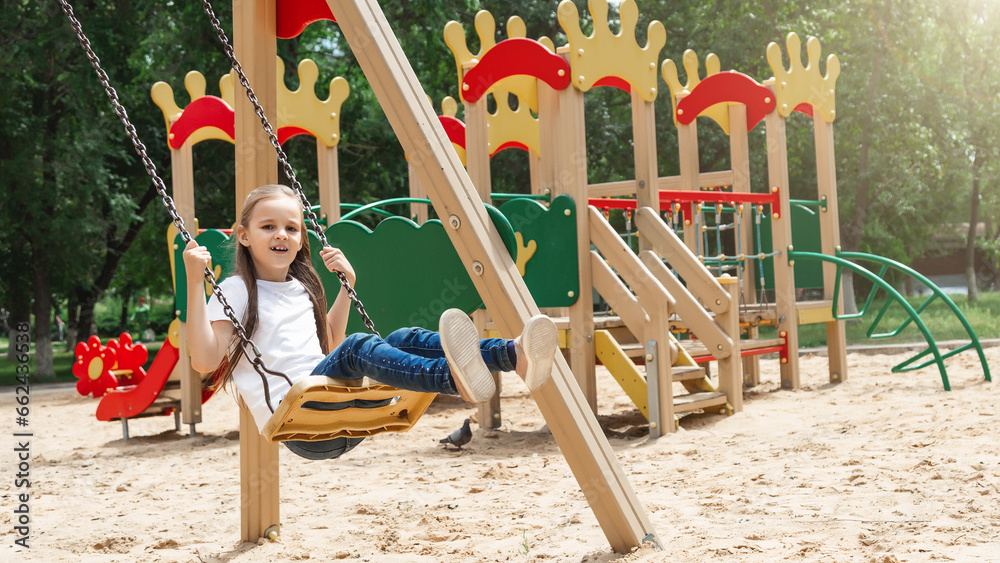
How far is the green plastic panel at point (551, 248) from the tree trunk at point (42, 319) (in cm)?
1233

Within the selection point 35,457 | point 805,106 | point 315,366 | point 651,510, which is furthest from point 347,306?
point 805,106

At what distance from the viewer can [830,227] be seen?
902cm

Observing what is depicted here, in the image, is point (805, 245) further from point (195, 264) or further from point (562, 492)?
point (195, 264)

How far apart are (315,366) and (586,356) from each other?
3.46m

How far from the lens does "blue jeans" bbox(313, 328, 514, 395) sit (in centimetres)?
262

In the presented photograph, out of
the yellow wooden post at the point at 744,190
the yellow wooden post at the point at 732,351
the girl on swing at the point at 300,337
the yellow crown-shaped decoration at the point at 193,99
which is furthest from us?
the yellow wooden post at the point at 744,190

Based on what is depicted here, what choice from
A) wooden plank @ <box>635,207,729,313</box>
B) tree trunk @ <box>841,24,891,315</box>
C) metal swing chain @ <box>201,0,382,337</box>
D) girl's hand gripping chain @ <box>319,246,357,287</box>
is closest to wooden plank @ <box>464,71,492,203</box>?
wooden plank @ <box>635,207,729,313</box>

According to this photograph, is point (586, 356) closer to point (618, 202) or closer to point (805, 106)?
point (618, 202)

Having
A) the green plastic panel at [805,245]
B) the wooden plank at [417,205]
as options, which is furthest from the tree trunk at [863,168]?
the wooden plank at [417,205]

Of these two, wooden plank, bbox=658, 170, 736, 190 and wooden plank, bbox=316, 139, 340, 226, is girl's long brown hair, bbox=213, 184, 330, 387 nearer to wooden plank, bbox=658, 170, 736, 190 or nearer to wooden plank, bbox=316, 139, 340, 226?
wooden plank, bbox=316, 139, 340, 226

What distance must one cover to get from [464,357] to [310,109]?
646 cm

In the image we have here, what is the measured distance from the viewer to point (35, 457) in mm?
6871

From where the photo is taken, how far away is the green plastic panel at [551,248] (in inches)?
242

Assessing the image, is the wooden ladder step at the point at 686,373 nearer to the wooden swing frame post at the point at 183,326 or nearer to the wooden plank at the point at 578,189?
the wooden plank at the point at 578,189
